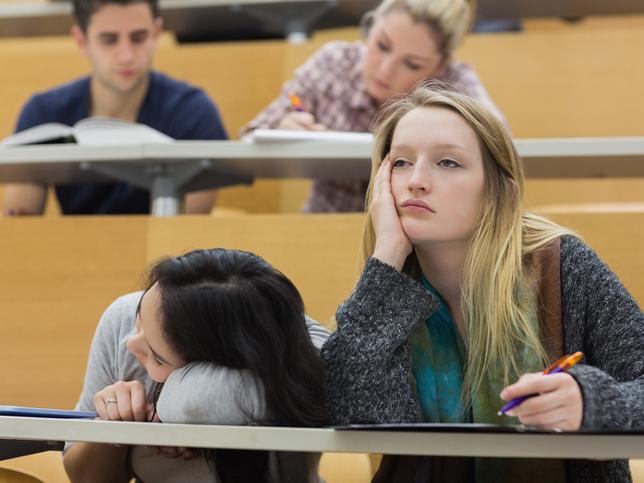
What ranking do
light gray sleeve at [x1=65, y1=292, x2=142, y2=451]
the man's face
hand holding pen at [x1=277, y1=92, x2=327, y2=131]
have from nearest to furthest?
light gray sleeve at [x1=65, y1=292, x2=142, y2=451]
hand holding pen at [x1=277, y1=92, x2=327, y2=131]
the man's face

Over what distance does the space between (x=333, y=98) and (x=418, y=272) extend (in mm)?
911

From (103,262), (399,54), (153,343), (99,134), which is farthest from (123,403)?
(399,54)

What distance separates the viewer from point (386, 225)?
1128 mm

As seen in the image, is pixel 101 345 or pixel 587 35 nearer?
pixel 101 345

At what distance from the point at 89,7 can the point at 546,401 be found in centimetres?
153

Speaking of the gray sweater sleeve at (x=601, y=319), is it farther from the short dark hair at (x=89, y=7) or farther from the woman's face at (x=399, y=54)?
the short dark hair at (x=89, y=7)

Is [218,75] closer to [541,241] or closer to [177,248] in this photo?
[177,248]

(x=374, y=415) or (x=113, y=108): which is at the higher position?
(x=113, y=108)

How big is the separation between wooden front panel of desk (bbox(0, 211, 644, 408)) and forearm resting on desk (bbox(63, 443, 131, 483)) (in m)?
0.46

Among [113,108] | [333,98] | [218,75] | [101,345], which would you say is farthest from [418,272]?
[218,75]

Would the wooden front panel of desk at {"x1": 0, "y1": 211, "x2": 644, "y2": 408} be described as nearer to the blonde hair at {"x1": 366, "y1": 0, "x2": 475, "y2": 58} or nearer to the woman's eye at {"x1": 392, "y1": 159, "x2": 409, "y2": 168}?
the woman's eye at {"x1": 392, "y1": 159, "x2": 409, "y2": 168}

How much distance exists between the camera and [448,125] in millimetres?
1144

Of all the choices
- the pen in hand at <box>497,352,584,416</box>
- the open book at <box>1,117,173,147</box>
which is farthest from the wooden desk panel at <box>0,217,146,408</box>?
the pen in hand at <box>497,352,584,416</box>

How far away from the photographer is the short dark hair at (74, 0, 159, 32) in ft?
6.82
